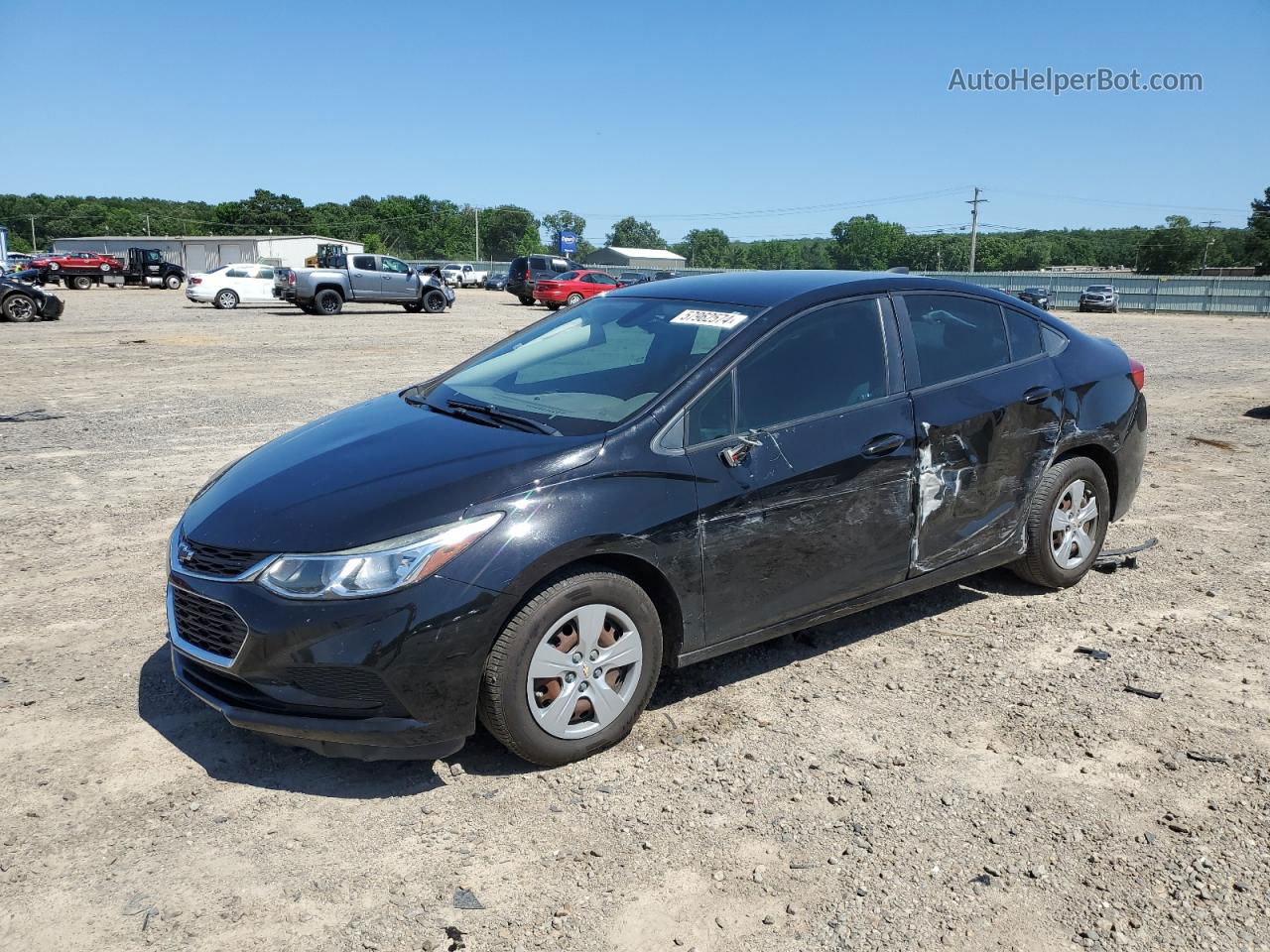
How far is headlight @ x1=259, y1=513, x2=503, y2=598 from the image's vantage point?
3117mm

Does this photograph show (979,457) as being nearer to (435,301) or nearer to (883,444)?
(883,444)

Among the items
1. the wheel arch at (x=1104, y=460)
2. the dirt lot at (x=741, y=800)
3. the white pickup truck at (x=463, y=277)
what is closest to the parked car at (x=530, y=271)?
the white pickup truck at (x=463, y=277)

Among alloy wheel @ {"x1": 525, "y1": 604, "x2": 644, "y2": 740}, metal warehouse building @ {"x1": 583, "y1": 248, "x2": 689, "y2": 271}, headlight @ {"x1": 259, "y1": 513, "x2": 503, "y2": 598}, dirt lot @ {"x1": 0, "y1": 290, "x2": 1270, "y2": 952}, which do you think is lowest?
dirt lot @ {"x1": 0, "y1": 290, "x2": 1270, "y2": 952}

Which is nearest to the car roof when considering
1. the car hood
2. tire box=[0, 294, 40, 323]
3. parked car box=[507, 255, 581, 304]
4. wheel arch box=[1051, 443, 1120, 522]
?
wheel arch box=[1051, 443, 1120, 522]

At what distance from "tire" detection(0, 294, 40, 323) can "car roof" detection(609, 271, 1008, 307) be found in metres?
26.1

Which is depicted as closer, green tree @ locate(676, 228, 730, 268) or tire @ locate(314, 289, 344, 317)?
tire @ locate(314, 289, 344, 317)

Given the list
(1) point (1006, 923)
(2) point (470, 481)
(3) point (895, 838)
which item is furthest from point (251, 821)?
(1) point (1006, 923)

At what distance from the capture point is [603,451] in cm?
351

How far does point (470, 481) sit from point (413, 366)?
12588mm

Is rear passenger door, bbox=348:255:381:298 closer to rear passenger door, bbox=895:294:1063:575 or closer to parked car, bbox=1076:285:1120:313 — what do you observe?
rear passenger door, bbox=895:294:1063:575

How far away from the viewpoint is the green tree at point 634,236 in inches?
7234

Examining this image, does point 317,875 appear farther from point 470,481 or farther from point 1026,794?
point 1026,794

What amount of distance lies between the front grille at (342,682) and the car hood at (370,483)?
0.38 meters

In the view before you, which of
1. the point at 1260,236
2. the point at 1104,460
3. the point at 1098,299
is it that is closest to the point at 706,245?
the point at 1260,236
